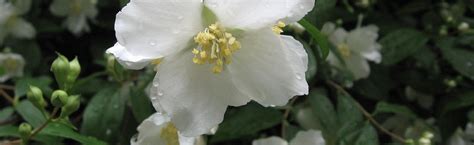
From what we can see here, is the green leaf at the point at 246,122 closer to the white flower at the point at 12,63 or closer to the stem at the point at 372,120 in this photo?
the stem at the point at 372,120

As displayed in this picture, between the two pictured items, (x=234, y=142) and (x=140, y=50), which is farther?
(x=234, y=142)

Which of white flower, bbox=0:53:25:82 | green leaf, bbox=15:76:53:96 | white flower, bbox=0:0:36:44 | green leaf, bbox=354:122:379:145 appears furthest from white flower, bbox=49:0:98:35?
green leaf, bbox=354:122:379:145

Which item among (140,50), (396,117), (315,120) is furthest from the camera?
(396,117)

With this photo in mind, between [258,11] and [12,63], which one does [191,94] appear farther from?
[12,63]

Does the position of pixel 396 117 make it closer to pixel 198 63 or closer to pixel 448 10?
pixel 448 10

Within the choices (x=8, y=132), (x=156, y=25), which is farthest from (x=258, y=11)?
(x=8, y=132)

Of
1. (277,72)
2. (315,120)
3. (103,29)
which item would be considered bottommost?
(103,29)

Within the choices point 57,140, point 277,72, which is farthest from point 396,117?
point 57,140
